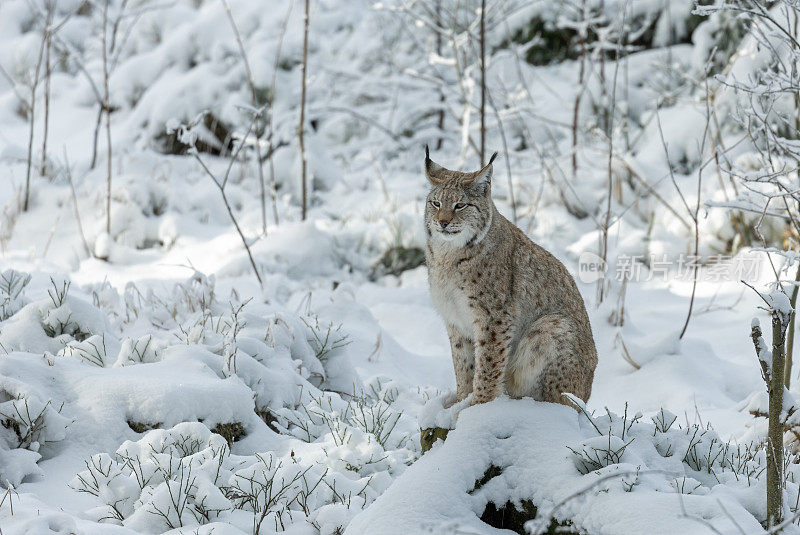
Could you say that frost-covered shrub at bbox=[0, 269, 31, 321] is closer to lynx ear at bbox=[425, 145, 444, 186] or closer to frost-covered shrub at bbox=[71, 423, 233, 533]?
frost-covered shrub at bbox=[71, 423, 233, 533]

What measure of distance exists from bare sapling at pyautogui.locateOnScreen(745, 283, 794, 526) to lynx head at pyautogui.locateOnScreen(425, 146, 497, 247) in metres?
1.49

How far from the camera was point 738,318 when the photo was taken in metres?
6.23

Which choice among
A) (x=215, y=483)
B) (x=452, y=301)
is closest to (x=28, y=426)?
(x=215, y=483)

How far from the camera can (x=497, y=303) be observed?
11.1ft

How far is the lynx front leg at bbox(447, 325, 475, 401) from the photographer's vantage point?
360 cm

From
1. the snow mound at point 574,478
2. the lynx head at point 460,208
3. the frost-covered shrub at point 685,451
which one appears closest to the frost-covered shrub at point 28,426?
the snow mound at point 574,478

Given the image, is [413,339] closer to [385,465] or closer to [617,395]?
[617,395]

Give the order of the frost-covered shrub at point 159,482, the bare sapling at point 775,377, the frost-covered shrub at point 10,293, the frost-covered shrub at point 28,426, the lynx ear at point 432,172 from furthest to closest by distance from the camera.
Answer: the frost-covered shrub at point 10,293 < the lynx ear at point 432,172 < the frost-covered shrub at point 28,426 < the frost-covered shrub at point 159,482 < the bare sapling at point 775,377

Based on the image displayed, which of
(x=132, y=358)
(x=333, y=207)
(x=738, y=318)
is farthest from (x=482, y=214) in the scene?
(x=333, y=207)

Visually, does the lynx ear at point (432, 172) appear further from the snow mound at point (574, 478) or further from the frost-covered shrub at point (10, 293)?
the frost-covered shrub at point (10, 293)

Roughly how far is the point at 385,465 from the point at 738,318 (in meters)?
4.10

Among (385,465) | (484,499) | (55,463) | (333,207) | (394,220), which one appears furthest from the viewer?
(333,207)

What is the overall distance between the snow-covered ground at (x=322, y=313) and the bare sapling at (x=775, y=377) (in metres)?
0.12

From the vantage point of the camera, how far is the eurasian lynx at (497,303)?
3.31 meters
